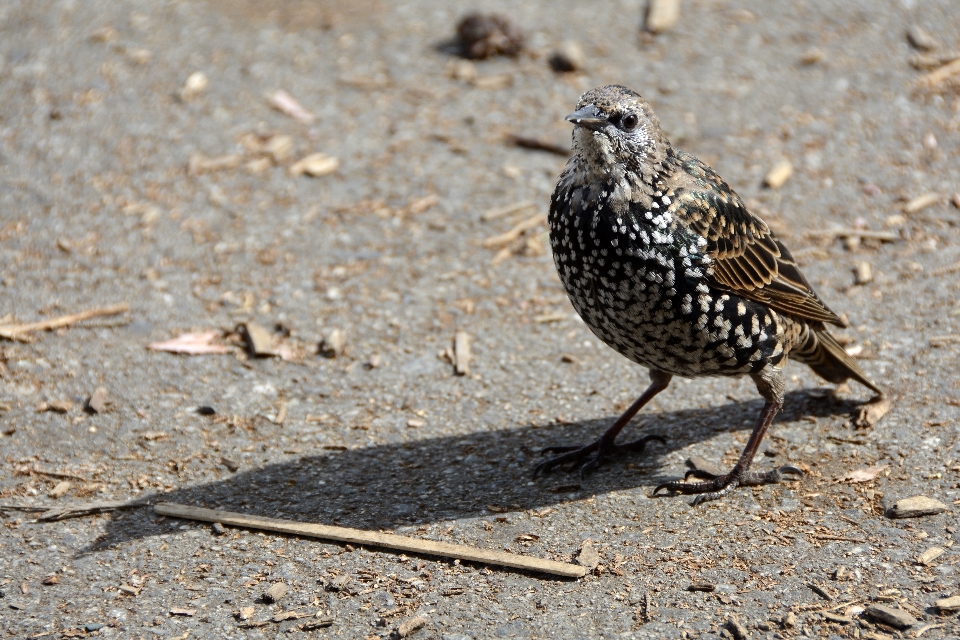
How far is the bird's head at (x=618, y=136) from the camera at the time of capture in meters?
4.33

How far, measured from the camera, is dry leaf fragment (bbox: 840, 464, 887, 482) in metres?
4.57

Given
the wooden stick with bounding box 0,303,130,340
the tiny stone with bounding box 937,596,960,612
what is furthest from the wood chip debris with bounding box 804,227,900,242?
the wooden stick with bounding box 0,303,130,340

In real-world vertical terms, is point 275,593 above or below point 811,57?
below

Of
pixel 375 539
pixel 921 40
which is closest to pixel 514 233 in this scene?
pixel 375 539

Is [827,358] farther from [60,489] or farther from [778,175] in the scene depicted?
[60,489]

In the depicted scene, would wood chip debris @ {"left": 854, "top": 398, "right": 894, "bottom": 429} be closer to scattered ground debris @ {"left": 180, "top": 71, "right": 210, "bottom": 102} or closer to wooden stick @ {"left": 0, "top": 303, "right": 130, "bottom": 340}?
wooden stick @ {"left": 0, "top": 303, "right": 130, "bottom": 340}

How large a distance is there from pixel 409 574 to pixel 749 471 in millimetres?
1611

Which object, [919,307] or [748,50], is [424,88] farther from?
[919,307]

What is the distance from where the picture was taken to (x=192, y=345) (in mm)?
5672

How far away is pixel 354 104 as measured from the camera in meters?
7.82

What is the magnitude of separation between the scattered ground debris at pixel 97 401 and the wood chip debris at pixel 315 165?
2450 mm

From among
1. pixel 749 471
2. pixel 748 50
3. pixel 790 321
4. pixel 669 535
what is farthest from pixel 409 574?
pixel 748 50

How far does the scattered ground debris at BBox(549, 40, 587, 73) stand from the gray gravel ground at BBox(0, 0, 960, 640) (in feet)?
0.31

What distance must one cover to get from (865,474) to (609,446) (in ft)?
3.76
